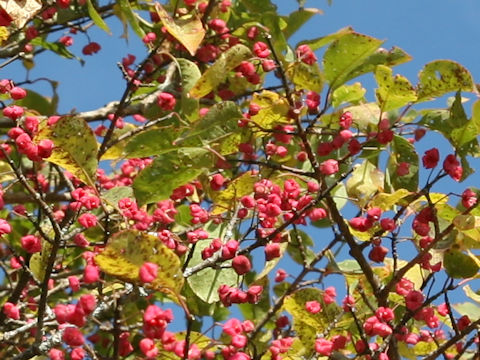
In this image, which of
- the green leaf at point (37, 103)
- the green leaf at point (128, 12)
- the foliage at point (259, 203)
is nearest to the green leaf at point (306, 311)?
the foliage at point (259, 203)

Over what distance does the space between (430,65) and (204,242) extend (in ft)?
2.51

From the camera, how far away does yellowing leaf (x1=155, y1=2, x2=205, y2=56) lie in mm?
2168

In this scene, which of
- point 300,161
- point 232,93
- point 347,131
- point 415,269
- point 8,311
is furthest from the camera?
point 232,93

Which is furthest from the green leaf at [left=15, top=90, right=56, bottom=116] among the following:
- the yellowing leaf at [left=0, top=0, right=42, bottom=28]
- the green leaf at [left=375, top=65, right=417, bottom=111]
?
the green leaf at [left=375, top=65, right=417, bottom=111]

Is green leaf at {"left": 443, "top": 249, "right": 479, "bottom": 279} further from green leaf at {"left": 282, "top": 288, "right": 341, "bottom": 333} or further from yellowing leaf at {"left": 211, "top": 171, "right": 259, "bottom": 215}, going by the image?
yellowing leaf at {"left": 211, "top": 171, "right": 259, "bottom": 215}

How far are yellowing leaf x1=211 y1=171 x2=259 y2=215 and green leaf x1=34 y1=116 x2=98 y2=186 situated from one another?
0.56 meters

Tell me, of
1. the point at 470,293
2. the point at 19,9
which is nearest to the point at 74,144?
the point at 19,9

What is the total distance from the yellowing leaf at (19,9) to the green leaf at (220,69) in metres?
0.47

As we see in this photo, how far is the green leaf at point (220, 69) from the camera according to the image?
6.81 ft

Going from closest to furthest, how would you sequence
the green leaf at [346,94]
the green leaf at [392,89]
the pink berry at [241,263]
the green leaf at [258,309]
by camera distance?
1. the pink berry at [241,263]
2. the green leaf at [392,89]
3. the green leaf at [346,94]
4. the green leaf at [258,309]

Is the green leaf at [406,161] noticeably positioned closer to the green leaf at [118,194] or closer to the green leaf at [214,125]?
the green leaf at [214,125]

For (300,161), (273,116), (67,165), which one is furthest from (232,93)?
(67,165)

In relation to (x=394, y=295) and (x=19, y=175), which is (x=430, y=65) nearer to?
(x=394, y=295)

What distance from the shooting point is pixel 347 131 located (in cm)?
217
